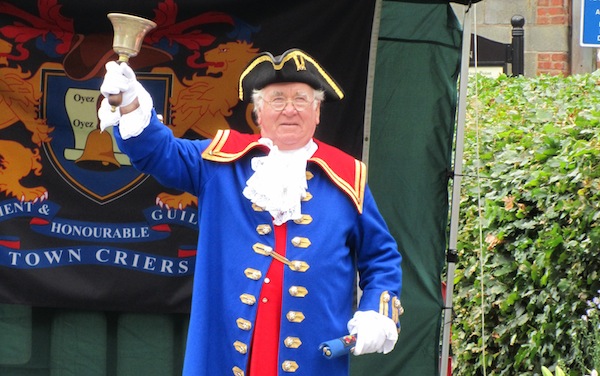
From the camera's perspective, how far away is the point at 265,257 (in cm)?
410

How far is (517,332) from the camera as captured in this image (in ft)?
19.2

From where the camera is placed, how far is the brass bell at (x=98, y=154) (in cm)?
523

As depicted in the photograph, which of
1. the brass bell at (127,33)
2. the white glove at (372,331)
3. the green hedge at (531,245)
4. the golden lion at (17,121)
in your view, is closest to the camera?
the brass bell at (127,33)

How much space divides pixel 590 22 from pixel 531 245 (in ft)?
4.14

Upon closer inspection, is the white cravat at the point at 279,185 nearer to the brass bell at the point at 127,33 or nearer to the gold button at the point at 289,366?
the gold button at the point at 289,366

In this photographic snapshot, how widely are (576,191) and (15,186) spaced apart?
8.01 ft

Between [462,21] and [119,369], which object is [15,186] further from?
[462,21]

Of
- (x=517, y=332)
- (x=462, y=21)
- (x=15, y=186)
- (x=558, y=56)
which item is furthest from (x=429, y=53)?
(x=558, y=56)

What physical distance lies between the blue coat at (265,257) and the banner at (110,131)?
1017 mm

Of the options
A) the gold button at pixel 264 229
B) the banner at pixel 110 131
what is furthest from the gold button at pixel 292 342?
the banner at pixel 110 131

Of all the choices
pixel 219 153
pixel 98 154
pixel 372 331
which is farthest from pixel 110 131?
pixel 372 331

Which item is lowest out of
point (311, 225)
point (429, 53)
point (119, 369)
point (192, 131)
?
point (119, 369)

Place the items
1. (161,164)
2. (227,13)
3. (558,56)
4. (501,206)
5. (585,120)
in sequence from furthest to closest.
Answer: (558,56) < (501,206) < (585,120) < (227,13) < (161,164)

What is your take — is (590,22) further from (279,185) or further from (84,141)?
(279,185)
